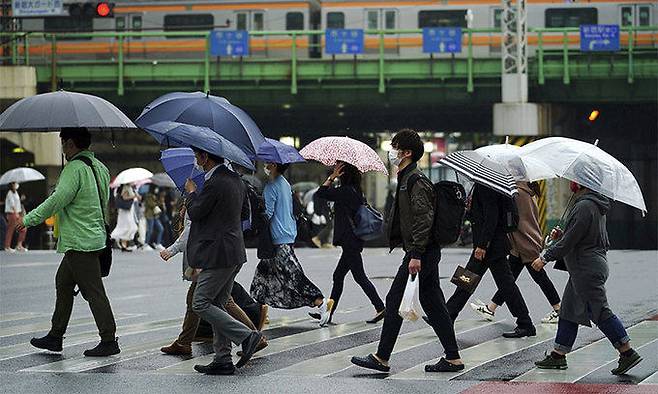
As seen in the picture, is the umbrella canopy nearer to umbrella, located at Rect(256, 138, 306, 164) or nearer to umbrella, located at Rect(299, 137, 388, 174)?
umbrella, located at Rect(299, 137, 388, 174)

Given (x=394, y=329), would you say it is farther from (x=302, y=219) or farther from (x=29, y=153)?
(x=29, y=153)

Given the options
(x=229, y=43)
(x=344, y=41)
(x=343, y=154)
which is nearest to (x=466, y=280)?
(x=343, y=154)

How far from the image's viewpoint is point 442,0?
4497 cm

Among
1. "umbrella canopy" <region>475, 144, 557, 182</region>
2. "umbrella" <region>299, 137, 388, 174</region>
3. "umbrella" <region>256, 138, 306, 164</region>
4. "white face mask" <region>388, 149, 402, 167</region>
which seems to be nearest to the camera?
"white face mask" <region>388, 149, 402, 167</region>

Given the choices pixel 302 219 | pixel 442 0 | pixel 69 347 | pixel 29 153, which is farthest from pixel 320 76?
pixel 69 347

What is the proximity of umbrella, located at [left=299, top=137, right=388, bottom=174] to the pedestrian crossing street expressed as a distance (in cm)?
170

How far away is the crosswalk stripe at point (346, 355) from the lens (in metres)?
10.6

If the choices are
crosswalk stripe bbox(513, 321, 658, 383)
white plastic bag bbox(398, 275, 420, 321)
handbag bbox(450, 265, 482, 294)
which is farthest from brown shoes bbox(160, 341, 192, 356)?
crosswalk stripe bbox(513, 321, 658, 383)

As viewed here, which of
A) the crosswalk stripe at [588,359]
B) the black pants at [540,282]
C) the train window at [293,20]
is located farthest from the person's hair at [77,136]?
the train window at [293,20]

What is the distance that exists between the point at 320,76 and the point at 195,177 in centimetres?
3120

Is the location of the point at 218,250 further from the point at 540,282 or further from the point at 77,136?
the point at 540,282

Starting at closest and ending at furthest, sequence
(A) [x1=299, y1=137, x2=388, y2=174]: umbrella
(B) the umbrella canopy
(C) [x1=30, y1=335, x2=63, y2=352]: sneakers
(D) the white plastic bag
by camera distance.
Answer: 1. (D) the white plastic bag
2. (C) [x1=30, y1=335, x2=63, y2=352]: sneakers
3. (B) the umbrella canopy
4. (A) [x1=299, y1=137, x2=388, y2=174]: umbrella

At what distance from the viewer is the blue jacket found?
13523 millimetres

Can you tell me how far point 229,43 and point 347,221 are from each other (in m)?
29.3
